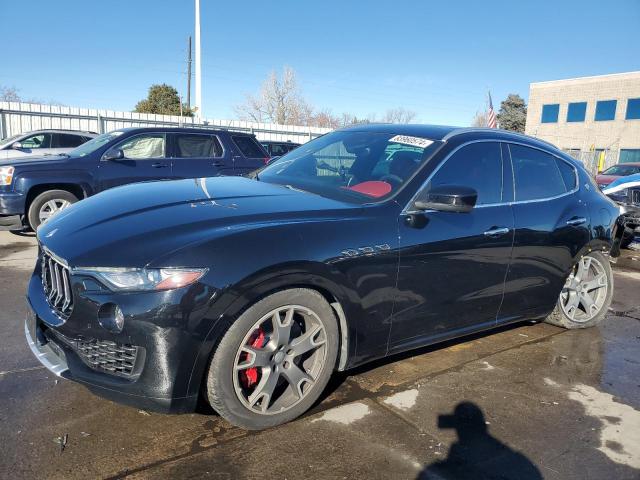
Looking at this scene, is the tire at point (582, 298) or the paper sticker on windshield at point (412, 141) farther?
the tire at point (582, 298)

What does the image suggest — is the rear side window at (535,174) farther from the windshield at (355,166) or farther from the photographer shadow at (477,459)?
the photographer shadow at (477,459)

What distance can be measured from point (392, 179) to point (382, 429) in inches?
61.3

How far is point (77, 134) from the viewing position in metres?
13.6

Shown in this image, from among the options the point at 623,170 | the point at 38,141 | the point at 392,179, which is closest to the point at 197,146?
the point at 392,179

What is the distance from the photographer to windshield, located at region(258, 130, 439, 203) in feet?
11.0

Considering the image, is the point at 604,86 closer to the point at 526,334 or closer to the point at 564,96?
the point at 564,96

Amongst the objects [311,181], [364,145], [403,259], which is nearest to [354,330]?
[403,259]

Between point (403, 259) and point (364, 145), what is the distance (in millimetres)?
1150

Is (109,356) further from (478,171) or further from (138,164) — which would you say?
(138,164)

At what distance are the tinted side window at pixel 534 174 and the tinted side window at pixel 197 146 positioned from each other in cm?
574

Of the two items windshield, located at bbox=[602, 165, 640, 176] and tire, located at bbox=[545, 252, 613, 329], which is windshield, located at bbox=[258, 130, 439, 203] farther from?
windshield, located at bbox=[602, 165, 640, 176]

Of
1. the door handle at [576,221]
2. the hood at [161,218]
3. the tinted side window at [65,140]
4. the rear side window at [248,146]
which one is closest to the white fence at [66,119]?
the tinted side window at [65,140]

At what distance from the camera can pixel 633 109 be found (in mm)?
38625

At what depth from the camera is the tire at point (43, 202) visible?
7.50 meters
